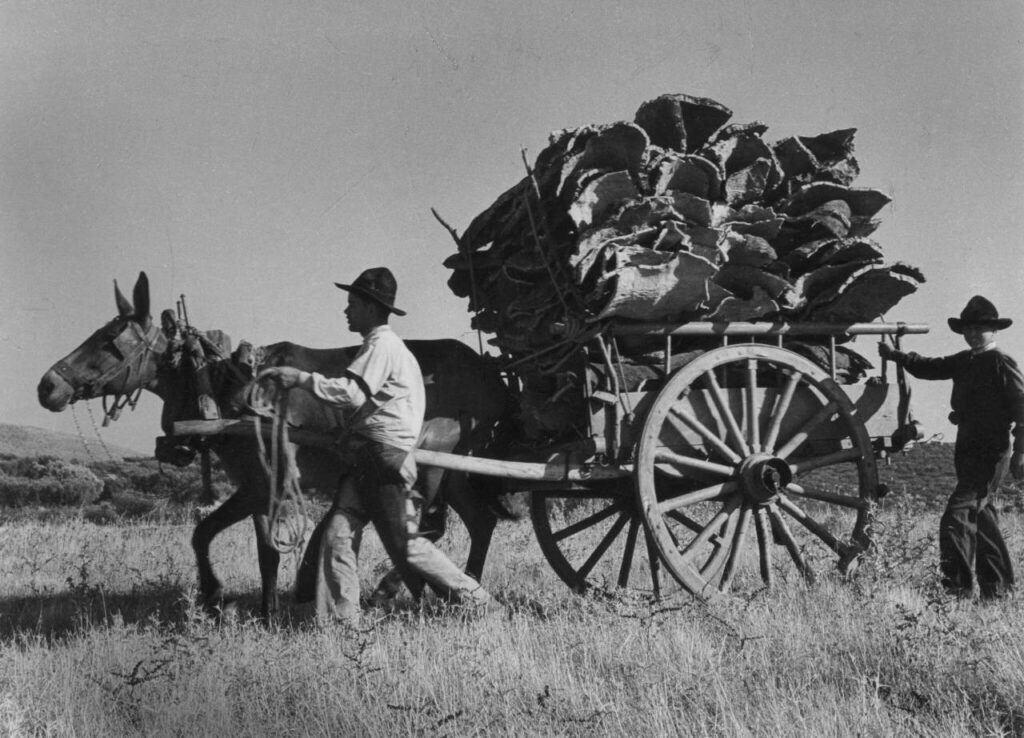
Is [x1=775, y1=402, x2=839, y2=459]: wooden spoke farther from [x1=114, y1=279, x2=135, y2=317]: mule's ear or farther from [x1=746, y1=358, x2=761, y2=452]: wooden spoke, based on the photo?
[x1=114, y1=279, x2=135, y2=317]: mule's ear

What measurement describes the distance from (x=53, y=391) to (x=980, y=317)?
5772 millimetres

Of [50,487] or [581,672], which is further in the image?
[50,487]

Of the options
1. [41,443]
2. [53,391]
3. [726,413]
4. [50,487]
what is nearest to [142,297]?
[53,391]

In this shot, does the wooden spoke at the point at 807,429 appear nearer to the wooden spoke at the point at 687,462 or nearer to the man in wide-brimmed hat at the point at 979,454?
the wooden spoke at the point at 687,462

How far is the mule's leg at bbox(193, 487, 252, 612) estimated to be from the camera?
6.18 meters

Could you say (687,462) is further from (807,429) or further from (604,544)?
(604,544)

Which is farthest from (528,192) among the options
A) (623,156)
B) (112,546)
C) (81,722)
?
(112,546)

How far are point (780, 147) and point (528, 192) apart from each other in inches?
65.4

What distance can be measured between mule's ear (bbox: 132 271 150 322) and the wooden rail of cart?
5.14 ft

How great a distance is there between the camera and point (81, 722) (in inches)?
142

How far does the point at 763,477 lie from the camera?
5.46 metres

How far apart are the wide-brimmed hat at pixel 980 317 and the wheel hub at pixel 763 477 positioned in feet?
4.73

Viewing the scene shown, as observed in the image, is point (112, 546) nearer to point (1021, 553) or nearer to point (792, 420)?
point (792, 420)

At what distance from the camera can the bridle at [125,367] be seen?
589 centimetres
